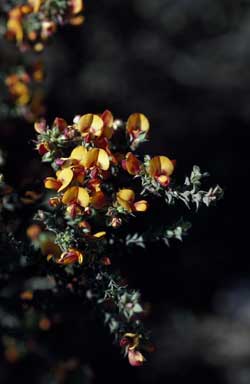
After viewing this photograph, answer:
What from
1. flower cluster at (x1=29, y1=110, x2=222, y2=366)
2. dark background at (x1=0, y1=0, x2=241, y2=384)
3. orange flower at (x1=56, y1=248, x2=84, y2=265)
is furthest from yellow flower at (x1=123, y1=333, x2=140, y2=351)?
dark background at (x1=0, y1=0, x2=241, y2=384)

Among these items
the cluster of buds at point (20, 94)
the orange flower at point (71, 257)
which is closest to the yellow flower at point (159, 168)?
the orange flower at point (71, 257)

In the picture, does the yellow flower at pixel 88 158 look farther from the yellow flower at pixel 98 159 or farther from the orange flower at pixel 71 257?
the orange flower at pixel 71 257

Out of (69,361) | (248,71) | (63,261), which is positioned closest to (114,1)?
(248,71)

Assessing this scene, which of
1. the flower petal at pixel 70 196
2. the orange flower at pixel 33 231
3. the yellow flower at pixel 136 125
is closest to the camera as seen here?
the flower petal at pixel 70 196

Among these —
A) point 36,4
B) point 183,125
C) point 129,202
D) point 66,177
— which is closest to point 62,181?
point 66,177

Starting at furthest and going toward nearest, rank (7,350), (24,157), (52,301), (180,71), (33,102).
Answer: (180,71)
(24,157)
(7,350)
(33,102)
(52,301)

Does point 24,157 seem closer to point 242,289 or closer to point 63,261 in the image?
point 63,261

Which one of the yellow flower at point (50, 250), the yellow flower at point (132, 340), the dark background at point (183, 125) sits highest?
the yellow flower at point (50, 250)

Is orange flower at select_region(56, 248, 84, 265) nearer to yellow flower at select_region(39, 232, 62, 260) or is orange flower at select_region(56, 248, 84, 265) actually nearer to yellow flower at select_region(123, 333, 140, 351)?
yellow flower at select_region(39, 232, 62, 260)
